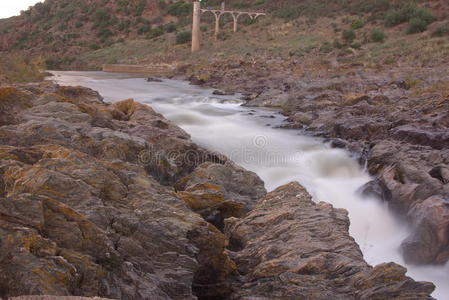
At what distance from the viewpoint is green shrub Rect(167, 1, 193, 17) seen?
2344 inches

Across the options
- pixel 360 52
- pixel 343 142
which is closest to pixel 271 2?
pixel 360 52

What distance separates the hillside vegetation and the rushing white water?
1234 centimetres

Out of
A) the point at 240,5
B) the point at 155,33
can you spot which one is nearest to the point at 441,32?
the point at 155,33

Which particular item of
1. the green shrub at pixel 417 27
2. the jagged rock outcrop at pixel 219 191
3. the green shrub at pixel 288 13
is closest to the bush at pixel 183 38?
the green shrub at pixel 288 13

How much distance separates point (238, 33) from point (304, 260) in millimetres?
44121

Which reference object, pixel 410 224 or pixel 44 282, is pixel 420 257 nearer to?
pixel 410 224

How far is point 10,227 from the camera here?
2684 mm

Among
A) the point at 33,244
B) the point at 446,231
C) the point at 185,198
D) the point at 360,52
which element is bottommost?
the point at 446,231

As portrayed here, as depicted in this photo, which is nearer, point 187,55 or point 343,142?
point 343,142

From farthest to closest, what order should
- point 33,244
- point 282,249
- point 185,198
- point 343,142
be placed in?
point 343,142, point 185,198, point 282,249, point 33,244

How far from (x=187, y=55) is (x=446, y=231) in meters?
A: 37.3

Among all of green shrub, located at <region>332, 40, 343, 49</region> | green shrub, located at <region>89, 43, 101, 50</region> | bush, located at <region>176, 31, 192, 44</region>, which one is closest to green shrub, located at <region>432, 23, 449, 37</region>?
green shrub, located at <region>332, 40, 343, 49</region>

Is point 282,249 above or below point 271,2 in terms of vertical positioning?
below

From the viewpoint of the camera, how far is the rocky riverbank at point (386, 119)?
617 centimetres
